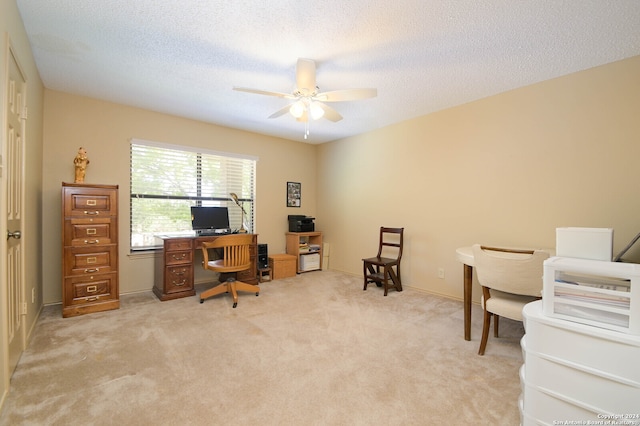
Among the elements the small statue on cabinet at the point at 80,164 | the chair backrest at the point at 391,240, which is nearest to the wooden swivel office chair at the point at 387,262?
the chair backrest at the point at 391,240

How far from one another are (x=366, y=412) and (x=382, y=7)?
2407 mm

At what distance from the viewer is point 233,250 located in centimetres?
329

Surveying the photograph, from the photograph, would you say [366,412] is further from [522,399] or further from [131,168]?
[131,168]

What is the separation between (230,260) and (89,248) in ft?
4.60

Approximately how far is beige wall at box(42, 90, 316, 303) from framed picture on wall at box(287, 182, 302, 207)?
554 mm

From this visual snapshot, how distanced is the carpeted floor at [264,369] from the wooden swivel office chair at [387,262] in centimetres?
71

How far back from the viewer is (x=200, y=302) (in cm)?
323

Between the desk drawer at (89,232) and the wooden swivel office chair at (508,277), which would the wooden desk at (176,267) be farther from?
the wooden swivel office chair at (508,277)

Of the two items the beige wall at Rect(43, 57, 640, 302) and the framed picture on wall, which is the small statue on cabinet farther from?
the framed picture on wall

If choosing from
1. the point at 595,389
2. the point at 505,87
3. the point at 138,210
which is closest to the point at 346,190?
the point at 505,87

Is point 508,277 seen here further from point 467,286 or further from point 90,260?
point 90,260

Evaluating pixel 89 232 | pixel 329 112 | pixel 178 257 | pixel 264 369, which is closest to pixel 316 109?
pixel 329 112

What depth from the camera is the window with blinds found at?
363 centimetres

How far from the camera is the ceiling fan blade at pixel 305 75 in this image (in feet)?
→ 7.42
